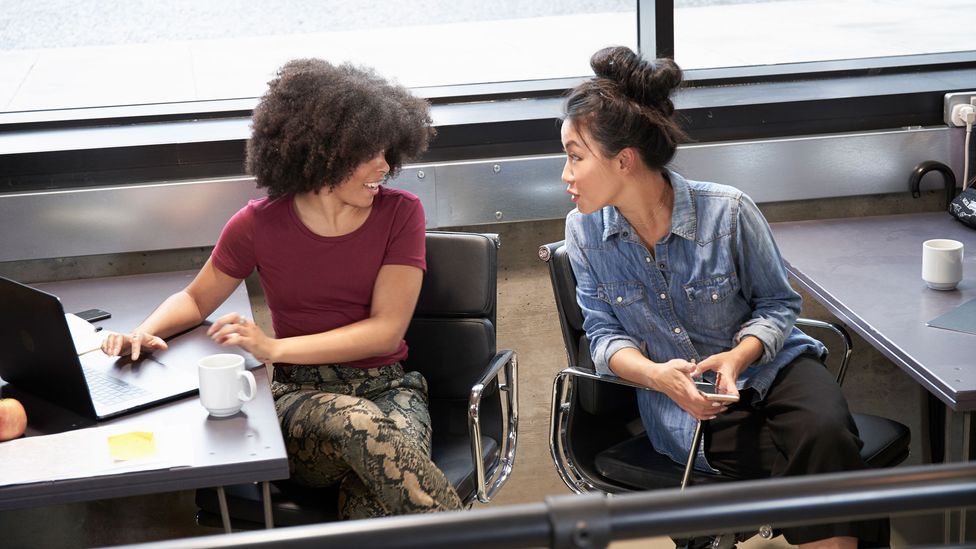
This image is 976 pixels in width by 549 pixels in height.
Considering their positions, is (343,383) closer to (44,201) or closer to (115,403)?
(115,403)

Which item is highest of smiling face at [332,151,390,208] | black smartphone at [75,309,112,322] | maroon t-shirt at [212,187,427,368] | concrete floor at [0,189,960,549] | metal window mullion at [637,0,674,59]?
metal window mullion at [637,0,674,59]

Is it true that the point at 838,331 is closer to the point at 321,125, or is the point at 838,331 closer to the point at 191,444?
the point at 321,125

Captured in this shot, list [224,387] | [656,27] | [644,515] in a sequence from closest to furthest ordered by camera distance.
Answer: [644,515] < [224,387] < [656,27]

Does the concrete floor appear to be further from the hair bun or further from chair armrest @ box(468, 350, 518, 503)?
the hair bun

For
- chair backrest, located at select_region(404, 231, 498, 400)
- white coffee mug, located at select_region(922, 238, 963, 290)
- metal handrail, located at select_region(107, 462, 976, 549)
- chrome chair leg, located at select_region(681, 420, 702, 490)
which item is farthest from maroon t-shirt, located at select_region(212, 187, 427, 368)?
metal handrail, located at select_region(107, 462, 976, 549)

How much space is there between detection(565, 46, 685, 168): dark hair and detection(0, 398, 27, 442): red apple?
1.22 m

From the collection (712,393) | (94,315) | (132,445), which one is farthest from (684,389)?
(94,315)

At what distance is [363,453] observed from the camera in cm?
203

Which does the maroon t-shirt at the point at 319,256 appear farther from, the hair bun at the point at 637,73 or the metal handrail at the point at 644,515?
the metal handrail at the point at 644,515

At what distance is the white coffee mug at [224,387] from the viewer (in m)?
1.87

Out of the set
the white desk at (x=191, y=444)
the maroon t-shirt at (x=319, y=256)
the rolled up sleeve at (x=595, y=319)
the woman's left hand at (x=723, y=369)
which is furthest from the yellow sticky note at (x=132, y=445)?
the woman's left hand at (x=723, y=369)

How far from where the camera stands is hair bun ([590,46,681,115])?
7.28 ft

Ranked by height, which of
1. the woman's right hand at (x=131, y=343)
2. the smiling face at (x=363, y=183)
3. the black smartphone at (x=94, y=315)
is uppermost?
the smiling face at (x=363, y=183)

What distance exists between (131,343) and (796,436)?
1343 millimetres
